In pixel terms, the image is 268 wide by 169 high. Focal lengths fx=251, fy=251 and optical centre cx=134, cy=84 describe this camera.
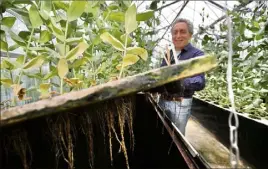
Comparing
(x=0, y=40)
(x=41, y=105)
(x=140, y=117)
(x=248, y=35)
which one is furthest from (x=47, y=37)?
(x=248, y=35)

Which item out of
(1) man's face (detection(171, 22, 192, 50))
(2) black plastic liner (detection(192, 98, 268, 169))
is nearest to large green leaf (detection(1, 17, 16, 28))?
(1) man's face (detection(171, 22, 192, 50))

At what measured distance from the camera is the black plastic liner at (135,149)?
737mm

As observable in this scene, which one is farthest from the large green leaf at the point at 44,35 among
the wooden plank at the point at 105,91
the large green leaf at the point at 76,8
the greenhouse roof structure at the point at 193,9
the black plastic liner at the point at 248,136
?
the black plastic liner at the point at 248,136

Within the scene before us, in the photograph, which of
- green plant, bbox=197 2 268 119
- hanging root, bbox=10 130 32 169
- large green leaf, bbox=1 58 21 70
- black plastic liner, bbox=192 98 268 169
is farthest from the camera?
green plant, bbox=197 2 268 119

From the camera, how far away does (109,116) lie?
2.41 feet

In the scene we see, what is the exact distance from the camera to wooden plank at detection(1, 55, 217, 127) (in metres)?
0.47

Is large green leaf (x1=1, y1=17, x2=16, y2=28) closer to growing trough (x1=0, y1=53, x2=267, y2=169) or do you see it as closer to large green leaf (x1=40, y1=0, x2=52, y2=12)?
large green leaf (x1=40, y1=0, x2=52, y2=12)

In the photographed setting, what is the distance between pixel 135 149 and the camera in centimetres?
128

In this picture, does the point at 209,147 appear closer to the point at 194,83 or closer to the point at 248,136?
the point at 248,136

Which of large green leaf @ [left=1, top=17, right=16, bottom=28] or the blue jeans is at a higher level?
large green leaf @ [left=1, top=17, right=16, bottom=28]

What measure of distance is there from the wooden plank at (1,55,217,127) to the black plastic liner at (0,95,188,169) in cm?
23

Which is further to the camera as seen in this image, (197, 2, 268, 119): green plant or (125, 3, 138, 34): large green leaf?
(197, 2, 268, 119): green plant

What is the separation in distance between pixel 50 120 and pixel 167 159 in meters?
0.61

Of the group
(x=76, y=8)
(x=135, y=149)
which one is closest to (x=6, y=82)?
(x=76, y=8)
